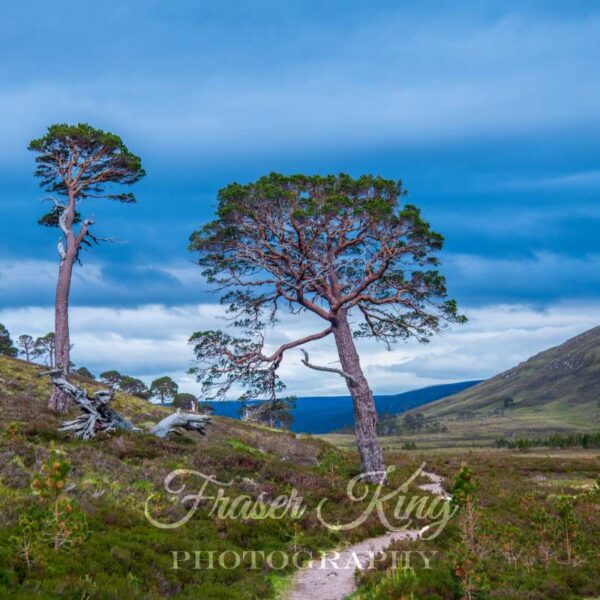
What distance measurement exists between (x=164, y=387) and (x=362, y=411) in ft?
252

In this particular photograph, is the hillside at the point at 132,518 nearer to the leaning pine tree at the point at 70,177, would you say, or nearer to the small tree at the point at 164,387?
the leaning pine tree at the point at 70,177

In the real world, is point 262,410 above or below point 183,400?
below

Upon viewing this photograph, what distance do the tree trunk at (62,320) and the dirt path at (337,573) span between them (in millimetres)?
16292

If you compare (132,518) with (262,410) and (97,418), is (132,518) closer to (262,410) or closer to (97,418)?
(97,418)

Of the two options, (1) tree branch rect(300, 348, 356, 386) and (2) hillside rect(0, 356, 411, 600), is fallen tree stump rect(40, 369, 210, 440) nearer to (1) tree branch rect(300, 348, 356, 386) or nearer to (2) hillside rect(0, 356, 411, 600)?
(2) hillside rect(0, 356, 411, 600)

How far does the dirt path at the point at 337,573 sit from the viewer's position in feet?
35.6

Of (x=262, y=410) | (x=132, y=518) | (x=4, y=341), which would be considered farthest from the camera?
(x=4, y=341)

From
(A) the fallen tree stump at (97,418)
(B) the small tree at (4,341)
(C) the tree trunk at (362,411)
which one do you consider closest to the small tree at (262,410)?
(C) the tree trunk at (362,411)

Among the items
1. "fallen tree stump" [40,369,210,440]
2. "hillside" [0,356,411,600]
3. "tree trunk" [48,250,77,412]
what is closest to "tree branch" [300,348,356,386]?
"hillside" [0,356,411,600]

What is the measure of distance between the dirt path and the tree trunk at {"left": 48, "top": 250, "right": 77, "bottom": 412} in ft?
53.5

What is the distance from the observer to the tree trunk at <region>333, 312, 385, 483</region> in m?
21.7

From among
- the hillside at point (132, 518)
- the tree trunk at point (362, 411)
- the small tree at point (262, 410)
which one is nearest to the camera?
the hillside at point (132, 518)

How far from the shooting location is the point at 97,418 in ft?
68.6

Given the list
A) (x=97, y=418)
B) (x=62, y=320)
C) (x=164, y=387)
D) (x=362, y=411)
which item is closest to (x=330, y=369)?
(x=362, y=411)
